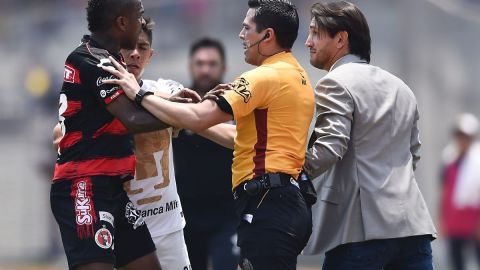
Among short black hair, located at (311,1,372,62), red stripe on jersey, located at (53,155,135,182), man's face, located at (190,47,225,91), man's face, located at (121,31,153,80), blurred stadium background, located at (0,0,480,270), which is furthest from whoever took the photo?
blurred stadium background, located at (0,0,480,270)

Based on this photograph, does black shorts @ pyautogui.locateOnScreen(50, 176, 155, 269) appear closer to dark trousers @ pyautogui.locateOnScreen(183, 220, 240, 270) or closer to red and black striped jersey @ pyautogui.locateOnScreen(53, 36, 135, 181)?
red and black striped jersey @ pyautogui.locateOnScreen(53, 36, 135, 181)

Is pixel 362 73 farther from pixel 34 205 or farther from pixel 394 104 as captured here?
pixel 34 205

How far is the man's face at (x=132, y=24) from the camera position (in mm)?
6531

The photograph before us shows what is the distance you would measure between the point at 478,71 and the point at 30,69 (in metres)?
6.73

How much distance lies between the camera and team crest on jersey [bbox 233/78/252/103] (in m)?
6.12

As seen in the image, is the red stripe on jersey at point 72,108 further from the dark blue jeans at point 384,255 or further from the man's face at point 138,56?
the dark blue jeans at point 384,255

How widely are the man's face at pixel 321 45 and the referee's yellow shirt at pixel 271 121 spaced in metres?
0.38

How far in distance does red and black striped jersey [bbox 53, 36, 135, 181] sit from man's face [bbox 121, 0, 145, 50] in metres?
0.22

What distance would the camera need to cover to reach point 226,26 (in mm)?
15500

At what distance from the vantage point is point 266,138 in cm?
625

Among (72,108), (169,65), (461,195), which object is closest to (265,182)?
(72,108)

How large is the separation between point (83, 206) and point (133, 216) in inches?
21.1

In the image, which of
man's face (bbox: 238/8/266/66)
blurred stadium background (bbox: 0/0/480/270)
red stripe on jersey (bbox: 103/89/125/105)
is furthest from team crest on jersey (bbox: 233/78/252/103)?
blurred stadium background (bbox: 0/0/480/270)

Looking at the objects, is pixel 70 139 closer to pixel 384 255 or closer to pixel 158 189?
pixel 158 189
